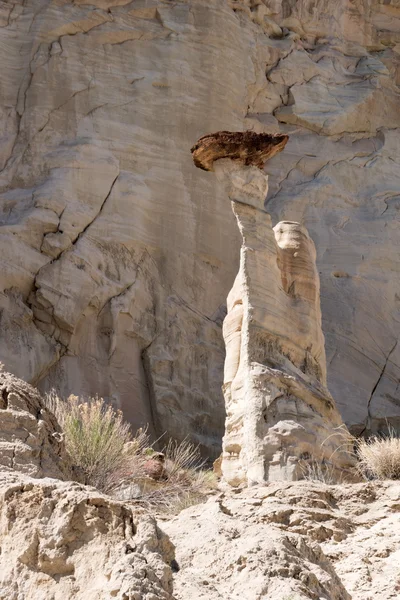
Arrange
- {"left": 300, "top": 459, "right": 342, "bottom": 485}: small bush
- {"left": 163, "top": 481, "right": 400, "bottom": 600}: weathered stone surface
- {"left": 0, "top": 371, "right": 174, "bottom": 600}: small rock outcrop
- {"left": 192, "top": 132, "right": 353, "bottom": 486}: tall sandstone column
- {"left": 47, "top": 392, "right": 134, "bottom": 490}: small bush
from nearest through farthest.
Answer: {"left": 0, "top": 371, "right": 174, "bottom": 600}: small rock outcrop < {"left": 163, "top": 481, "right": 400, "bottom": 600}: weathered stone surface < {"left": 47, "top": 392, "right": 134, "bottom": 490}: small bush < {"left": 300, "top": 459, "right": 342, "bottom": 485}: small bush < {"left": 192, "top": 132, "right": 353, "bottom": 486}: tall sandstone column

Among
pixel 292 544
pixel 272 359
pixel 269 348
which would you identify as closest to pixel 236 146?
pixel 269 348

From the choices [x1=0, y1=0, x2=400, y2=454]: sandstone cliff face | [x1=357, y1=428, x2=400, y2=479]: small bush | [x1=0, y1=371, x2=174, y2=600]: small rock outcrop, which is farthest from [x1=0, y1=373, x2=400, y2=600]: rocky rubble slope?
[x1=0, y1=0, x2=400, y2=454]: sandstone cliff face

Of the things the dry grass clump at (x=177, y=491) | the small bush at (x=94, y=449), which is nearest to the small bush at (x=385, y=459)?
the dry grass clump at (x=177, y=491)

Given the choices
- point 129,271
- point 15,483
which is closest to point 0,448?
point 15,483

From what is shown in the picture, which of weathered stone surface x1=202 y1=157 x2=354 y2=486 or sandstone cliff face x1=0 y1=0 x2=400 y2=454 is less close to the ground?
sandstone cliff face x1=0 y1=0 x2=400 y2=454

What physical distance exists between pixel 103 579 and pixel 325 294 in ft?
46.2

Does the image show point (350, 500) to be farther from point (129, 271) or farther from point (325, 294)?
point (325, 294)

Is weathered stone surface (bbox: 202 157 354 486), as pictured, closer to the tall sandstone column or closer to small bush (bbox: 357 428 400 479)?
the tall sandstone column

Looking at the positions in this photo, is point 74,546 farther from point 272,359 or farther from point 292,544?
point 272,359

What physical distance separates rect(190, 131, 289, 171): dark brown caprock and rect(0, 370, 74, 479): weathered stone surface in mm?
5870

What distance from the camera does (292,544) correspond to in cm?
487

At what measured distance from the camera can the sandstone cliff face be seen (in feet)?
51.5

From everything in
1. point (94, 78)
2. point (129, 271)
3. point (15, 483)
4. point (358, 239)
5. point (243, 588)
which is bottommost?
point (243, 588)

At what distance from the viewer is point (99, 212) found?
1670 centimetres
